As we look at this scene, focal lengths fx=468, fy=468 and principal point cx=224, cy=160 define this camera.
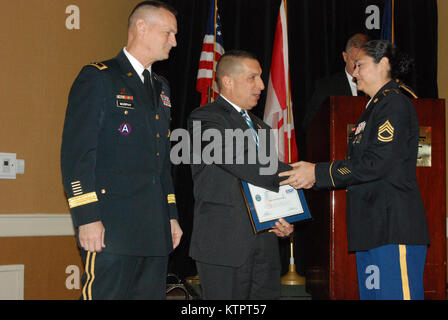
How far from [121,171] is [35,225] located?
6.51 feet

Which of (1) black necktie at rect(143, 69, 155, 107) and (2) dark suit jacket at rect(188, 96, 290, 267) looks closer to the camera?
(1) black necktie at rect(143, 69, 155, 107)

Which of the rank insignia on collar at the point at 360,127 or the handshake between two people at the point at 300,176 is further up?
the rank insignia on collar at the point at 360,127

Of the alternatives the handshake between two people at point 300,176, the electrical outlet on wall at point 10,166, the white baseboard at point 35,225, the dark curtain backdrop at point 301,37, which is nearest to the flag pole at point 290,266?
the dark curtain backdrop at point 301,37

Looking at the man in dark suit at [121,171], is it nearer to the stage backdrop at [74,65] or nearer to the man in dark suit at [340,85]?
the stage backdrop at [74,65]

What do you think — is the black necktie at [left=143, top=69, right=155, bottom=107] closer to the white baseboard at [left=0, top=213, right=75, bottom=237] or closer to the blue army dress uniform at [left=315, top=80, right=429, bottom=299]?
the blue army dress uniform at [left=315, top=80, right=429, bottom=299]

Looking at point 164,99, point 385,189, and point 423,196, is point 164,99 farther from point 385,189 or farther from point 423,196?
point 423,196

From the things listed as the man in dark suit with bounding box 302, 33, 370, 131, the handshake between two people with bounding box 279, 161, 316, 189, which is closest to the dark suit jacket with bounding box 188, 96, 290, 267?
the handshake between two people with bounding box 279, 161, 316, 189

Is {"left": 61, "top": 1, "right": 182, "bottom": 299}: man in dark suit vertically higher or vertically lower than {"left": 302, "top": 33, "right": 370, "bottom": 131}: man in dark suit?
lower

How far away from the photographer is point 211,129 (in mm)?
2396

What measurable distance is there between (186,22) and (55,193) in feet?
6.79

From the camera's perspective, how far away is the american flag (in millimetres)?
4352

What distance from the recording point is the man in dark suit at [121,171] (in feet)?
5.77

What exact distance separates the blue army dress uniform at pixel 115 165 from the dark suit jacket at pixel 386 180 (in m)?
0.94

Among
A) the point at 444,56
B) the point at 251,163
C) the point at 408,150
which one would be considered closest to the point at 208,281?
the point at 251,163
